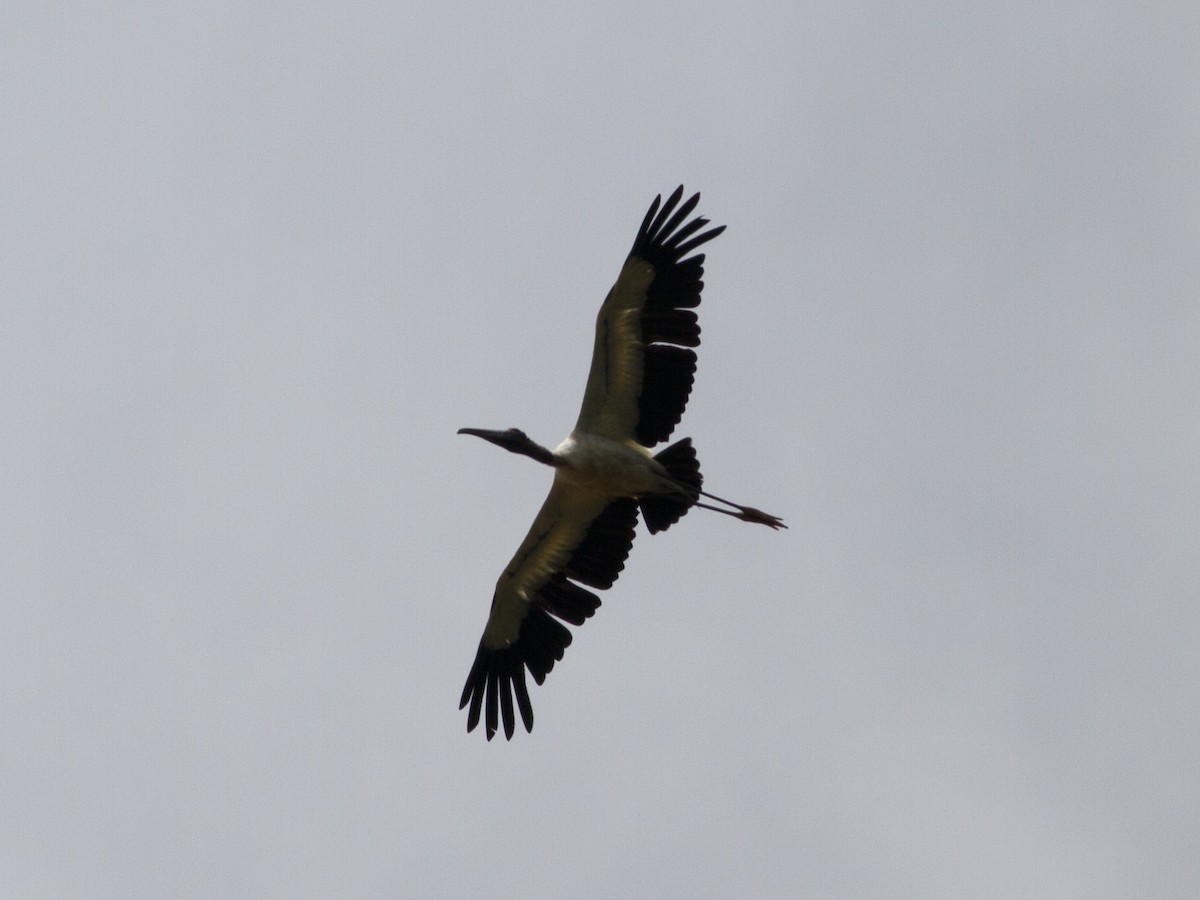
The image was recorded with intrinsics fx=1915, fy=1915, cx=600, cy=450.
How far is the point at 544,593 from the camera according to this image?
23.6m

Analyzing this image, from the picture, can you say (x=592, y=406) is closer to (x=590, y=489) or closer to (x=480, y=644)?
(x=590, y=489)

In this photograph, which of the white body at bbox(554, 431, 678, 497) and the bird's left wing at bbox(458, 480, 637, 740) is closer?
the white body at bbox(554, 431, 678, 497)

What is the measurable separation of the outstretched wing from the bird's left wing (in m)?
1.54

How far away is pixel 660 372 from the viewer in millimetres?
22344

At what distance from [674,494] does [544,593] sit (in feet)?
7.40

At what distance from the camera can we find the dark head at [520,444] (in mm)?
22609

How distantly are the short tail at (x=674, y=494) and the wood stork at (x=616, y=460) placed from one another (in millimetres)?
12

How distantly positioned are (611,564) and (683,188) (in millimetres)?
4648

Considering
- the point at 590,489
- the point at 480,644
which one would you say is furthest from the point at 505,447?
the point at 480,644

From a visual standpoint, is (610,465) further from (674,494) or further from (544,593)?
(544,593)

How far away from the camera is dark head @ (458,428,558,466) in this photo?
22.6 meters

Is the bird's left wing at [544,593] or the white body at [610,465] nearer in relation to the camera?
the white body at [610,465]

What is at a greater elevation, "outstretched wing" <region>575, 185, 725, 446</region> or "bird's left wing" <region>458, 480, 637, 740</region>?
"outstretched wing" <region>575, 185, 725, 446</region>

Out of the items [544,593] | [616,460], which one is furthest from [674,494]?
[544,593]
